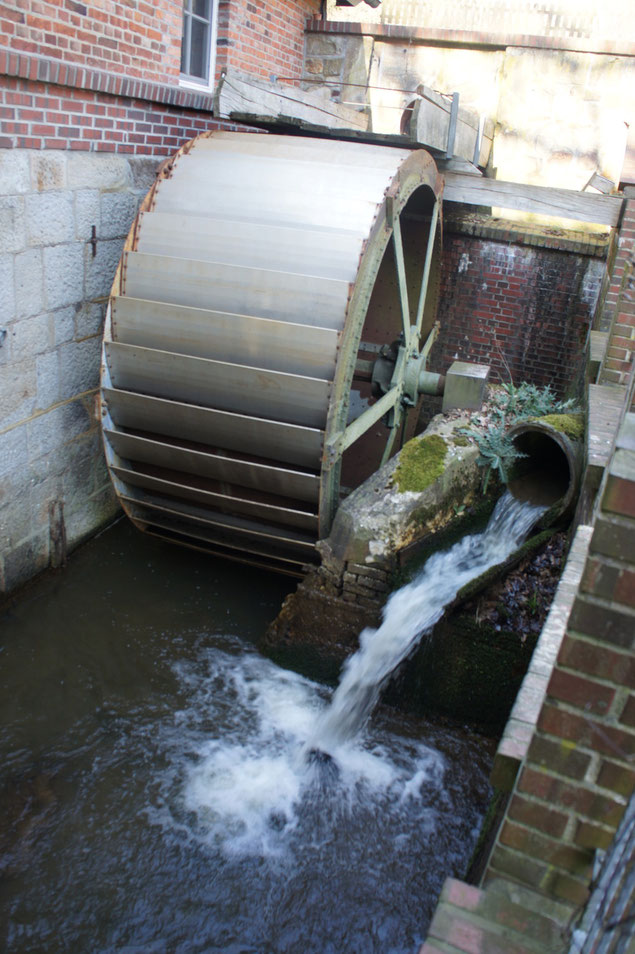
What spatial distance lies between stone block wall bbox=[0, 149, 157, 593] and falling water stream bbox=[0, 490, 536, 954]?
1.33 feet

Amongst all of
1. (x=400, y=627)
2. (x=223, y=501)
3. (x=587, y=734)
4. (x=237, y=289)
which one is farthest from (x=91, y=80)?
(x=587, y=734)

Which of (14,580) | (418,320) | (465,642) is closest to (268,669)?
(465,642)

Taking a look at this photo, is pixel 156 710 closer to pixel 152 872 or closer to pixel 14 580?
pixel 152 872

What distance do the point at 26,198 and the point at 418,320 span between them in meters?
2.71

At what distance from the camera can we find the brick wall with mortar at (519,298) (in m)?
6.07

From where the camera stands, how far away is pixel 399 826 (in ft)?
9.50

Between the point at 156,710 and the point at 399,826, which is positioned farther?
the point at 156,710

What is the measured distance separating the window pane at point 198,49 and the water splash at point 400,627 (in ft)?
13.7

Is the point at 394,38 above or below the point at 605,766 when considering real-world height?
above

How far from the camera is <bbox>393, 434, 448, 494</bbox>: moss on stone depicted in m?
3.66

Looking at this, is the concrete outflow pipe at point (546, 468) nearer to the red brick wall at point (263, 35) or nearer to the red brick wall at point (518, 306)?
the red brick wall at point (518, 306)

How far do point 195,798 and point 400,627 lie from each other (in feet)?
3.73

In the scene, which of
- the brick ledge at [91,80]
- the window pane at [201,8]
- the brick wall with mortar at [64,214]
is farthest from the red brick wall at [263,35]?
the brick wall with mortar at [64,214]

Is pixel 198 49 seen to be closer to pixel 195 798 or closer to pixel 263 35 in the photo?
pixel 263 35
